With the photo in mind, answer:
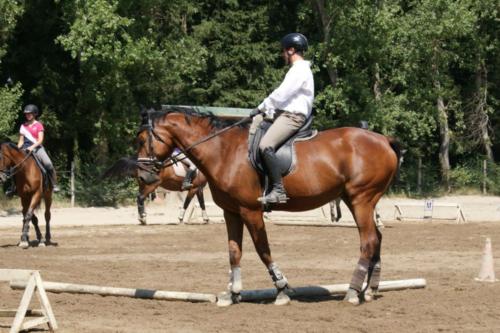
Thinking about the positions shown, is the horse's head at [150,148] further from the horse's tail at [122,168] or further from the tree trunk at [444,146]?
the tree trunk at [444,146]

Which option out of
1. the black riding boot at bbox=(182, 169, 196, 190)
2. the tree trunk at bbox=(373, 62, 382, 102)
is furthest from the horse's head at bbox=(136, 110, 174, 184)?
the tree trunk at bbox=(373, 62, 382, 102)

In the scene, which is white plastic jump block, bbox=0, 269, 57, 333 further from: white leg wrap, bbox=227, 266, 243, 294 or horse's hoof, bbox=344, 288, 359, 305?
horse's hoof, bbox=344, 288, 359, 305

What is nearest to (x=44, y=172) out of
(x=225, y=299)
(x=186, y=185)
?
(x=186, y=185)

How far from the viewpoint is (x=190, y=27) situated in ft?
155

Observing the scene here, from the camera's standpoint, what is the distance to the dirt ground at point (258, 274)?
33.4 feet

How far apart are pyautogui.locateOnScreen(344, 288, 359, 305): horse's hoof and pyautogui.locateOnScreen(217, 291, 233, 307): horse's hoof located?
1566mm

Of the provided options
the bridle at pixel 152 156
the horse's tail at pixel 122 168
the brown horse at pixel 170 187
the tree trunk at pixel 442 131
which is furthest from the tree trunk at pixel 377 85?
the bridle at pixel 152 156

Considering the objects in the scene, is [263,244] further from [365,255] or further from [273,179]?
[365,255]

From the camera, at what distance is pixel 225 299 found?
37.5ft

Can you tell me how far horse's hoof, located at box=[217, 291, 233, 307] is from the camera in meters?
11.4

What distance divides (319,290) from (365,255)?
2.69ft

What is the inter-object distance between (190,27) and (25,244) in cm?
2963

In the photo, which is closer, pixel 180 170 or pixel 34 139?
pixel 34 139

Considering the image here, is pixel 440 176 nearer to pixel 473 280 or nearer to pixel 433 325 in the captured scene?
pixel 473 280
